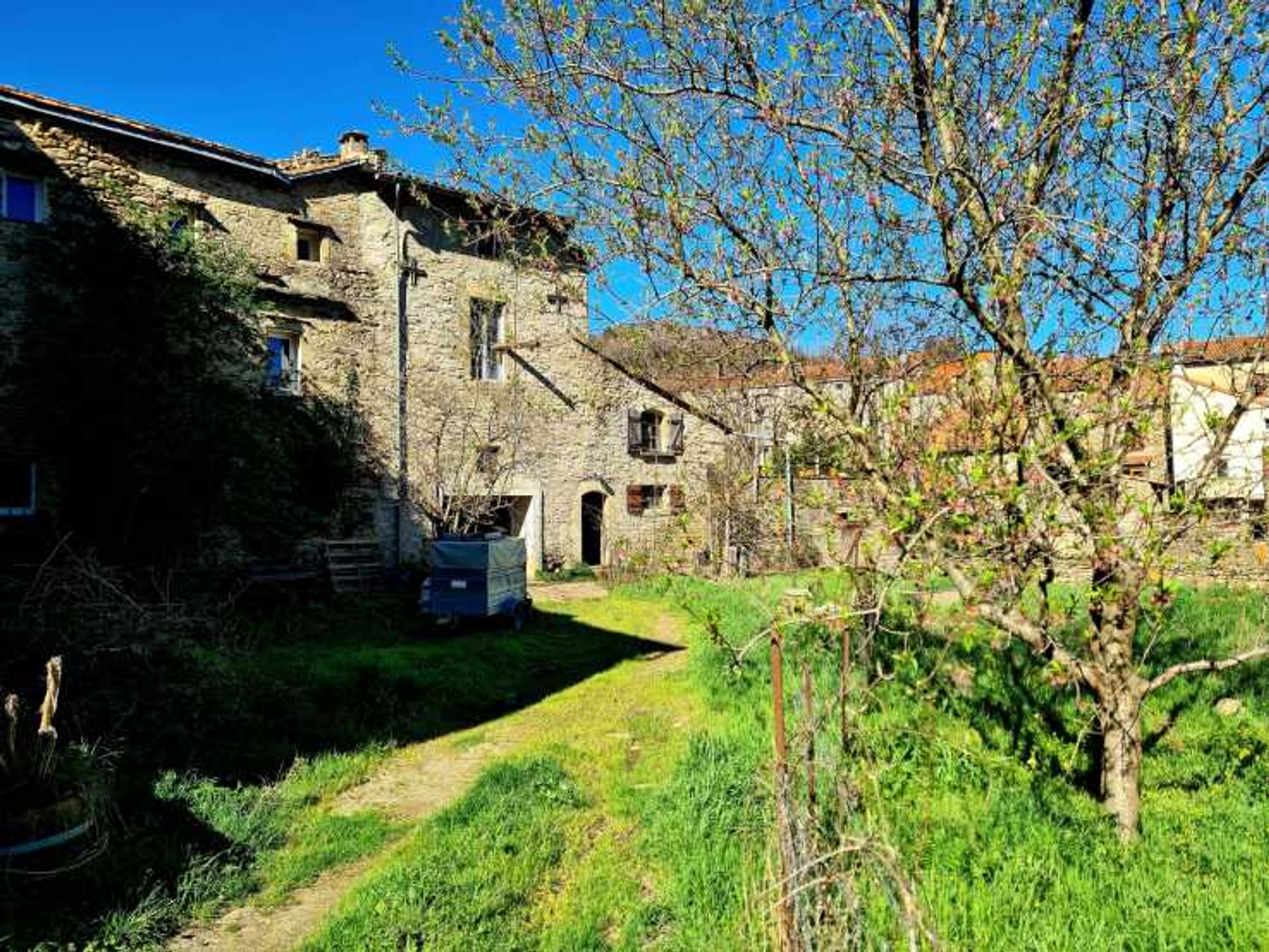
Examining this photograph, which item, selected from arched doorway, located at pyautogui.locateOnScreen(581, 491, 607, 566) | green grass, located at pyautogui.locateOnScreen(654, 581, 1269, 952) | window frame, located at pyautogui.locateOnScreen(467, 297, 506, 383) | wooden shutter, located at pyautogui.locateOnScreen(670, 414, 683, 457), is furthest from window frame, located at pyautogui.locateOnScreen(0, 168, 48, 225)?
wooden shutter, located at pyautogui.locateOnScreen(670, 414, 683, 457)

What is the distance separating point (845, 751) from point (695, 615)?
41.0 inches

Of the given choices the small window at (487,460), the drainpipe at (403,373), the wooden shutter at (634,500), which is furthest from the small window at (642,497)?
the drainpipe at (403,373)

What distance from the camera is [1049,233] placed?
4371 millimetres

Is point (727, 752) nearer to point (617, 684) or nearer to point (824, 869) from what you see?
point (824, 869)

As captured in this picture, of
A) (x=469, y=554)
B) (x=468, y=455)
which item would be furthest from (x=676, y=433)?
(x=469, y=554)

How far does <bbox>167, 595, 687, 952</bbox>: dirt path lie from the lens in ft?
14.2

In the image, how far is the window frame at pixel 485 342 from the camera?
18.8m

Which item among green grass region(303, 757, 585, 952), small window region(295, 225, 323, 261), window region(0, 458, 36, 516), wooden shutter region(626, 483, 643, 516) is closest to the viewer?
green grass region(303, 757, 585, 952)

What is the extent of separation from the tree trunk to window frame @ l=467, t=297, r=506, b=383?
15.8 m

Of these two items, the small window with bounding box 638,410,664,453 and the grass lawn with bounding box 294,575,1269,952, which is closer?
the grass lawn with bounding box 294,575,1269,952

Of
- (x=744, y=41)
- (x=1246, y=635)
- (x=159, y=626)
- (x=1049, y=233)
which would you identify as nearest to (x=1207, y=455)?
(x=1049, y=233)

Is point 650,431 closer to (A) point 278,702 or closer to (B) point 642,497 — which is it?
(B) point 642,497

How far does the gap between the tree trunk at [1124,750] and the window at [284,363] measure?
14.7 m

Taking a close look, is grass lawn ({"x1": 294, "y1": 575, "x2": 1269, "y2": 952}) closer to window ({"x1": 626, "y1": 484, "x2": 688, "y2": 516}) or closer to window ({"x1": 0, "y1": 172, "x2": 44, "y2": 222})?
window ({"x1": 0, "y1": 172, "x2": 44, "y2": 222})
